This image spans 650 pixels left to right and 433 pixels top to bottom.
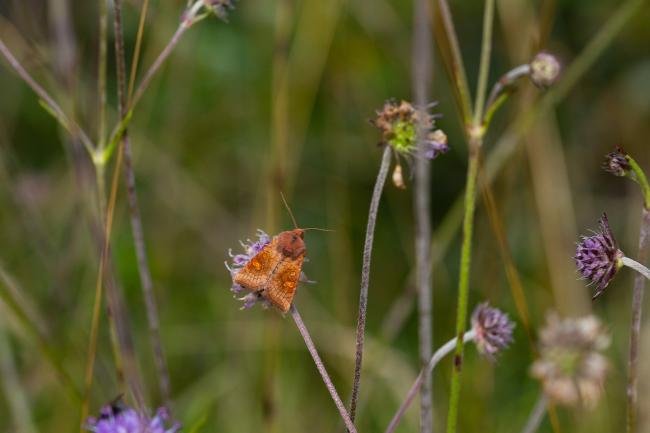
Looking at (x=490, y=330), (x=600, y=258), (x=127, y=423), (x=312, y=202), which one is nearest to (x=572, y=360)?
(x=490, y=330)

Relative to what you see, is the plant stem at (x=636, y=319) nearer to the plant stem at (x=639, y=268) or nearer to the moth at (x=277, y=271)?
the plant stem at (x=639, y=268)

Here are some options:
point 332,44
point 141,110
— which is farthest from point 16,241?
point 332,44

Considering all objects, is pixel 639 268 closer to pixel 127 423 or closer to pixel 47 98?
pixel 127 423

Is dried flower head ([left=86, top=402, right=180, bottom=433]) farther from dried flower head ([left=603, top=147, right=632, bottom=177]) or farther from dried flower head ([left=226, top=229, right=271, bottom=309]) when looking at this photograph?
dried flower head ([left=603, top=147, right=632, bottom=177])

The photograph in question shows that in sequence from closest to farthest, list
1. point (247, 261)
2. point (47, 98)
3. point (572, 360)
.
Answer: point (247, 261), point (47, 98), point (572, 360)

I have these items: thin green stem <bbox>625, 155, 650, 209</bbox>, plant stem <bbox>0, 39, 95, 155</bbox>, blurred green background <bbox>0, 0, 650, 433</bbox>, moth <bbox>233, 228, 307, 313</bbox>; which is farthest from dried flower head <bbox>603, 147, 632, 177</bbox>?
blurred green background <bbox>0, 0, 650, 433</bbox>

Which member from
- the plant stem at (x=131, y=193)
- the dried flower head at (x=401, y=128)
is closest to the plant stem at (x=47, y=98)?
the plant stem at (x=131, y=193)
